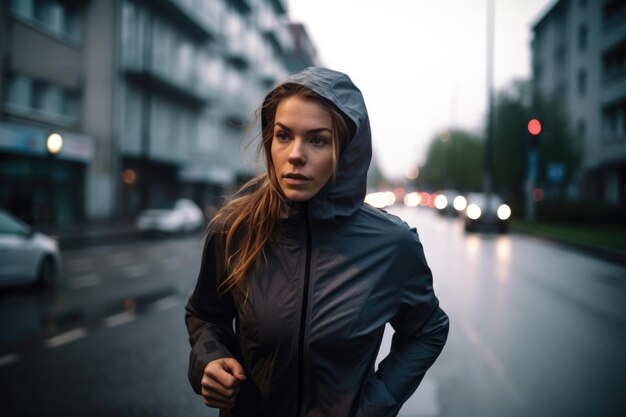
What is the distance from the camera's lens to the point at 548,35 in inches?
1879

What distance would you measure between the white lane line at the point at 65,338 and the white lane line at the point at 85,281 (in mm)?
3720

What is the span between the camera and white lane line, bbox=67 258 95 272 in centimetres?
1216

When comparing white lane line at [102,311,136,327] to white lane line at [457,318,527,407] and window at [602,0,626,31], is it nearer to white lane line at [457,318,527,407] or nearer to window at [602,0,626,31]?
white lane line at [457,318,527,407]

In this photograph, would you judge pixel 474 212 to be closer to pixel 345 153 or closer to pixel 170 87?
pixel 170 87

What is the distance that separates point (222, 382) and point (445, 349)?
4.45 m

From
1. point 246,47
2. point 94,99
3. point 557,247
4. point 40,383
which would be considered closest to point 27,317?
point 40,383

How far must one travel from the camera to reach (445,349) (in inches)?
221

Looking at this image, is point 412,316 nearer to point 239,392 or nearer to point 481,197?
point 239,392

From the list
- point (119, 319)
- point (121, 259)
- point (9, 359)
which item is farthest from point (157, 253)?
point (9, 359)

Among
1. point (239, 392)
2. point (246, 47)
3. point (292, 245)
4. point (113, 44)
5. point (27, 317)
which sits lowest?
point (27, 317)

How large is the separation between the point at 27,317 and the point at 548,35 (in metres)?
50.0

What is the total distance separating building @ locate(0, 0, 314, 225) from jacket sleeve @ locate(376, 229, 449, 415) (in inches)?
484

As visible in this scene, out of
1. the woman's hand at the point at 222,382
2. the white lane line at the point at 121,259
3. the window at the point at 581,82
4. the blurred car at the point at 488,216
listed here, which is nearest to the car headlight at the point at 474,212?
the blurred car at the point at 488,216

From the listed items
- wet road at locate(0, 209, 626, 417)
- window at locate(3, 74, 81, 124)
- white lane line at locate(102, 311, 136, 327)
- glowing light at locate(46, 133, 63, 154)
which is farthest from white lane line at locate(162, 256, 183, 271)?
window at locate(3, 74, 81, 124)
